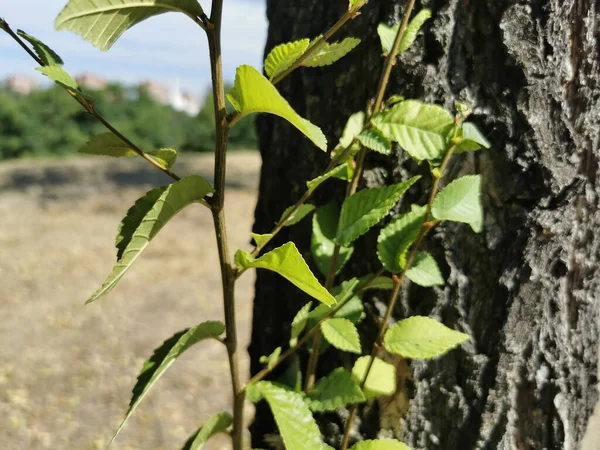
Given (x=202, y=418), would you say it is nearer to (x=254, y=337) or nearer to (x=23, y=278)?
(x=254, y=337)

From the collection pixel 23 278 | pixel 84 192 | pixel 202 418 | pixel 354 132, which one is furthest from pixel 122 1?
pixel 84 192

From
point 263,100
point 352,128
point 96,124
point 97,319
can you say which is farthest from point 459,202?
point 96,124

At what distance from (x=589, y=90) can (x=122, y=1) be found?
2.09 ft

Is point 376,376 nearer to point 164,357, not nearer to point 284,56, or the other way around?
point 164,357

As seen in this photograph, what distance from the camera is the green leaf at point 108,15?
0.47m

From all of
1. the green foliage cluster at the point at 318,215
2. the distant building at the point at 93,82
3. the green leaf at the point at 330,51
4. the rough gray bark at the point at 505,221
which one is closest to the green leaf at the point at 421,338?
the green foliage cluster at the point at 318,215

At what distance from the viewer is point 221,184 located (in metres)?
0.61

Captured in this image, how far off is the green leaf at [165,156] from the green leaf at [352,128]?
0.84ft

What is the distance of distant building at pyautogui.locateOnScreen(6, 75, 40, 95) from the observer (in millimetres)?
10258

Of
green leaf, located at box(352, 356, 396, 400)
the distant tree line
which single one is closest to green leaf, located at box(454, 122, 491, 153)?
green leaf, located at box(352, 356, 396, 400)

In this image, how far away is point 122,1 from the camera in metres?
0.50

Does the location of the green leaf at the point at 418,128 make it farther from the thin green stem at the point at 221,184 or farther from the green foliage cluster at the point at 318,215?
the thin green stem at the point at 221,184

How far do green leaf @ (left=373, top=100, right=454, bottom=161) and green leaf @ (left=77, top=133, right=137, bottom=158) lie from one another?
29 cm

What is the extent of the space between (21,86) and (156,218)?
42.2 feet
